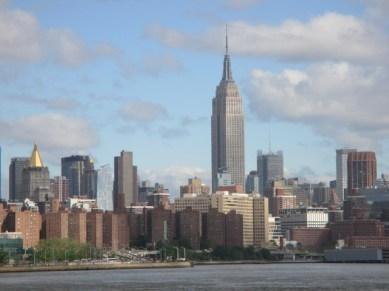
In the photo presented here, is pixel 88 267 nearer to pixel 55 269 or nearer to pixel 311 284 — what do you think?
pixel 55 269

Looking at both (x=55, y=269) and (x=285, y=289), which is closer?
(x=285, y=289)

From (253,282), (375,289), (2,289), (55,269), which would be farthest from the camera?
(55,269)

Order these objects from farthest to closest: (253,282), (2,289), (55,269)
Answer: (55,269) < (253,282) < (2,289)

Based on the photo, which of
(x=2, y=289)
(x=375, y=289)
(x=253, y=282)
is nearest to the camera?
(x=375, y=289)

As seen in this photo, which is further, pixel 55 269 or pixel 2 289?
pixel 55 269

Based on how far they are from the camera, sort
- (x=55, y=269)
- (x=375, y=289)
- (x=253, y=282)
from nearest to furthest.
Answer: (x=375, y=289) → (x=253, y=282) → (x=55, y=269)

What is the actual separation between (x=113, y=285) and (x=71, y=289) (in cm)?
982

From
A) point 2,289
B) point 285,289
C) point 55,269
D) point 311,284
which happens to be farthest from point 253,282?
point 55,269

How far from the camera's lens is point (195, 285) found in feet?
401

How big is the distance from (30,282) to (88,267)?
208ft

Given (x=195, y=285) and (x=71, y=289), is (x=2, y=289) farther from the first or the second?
(x=195, y=285)

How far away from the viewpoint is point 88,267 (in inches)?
7751

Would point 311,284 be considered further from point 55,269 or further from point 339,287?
point 55,269

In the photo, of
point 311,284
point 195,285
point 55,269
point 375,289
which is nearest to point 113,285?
point 195,285
